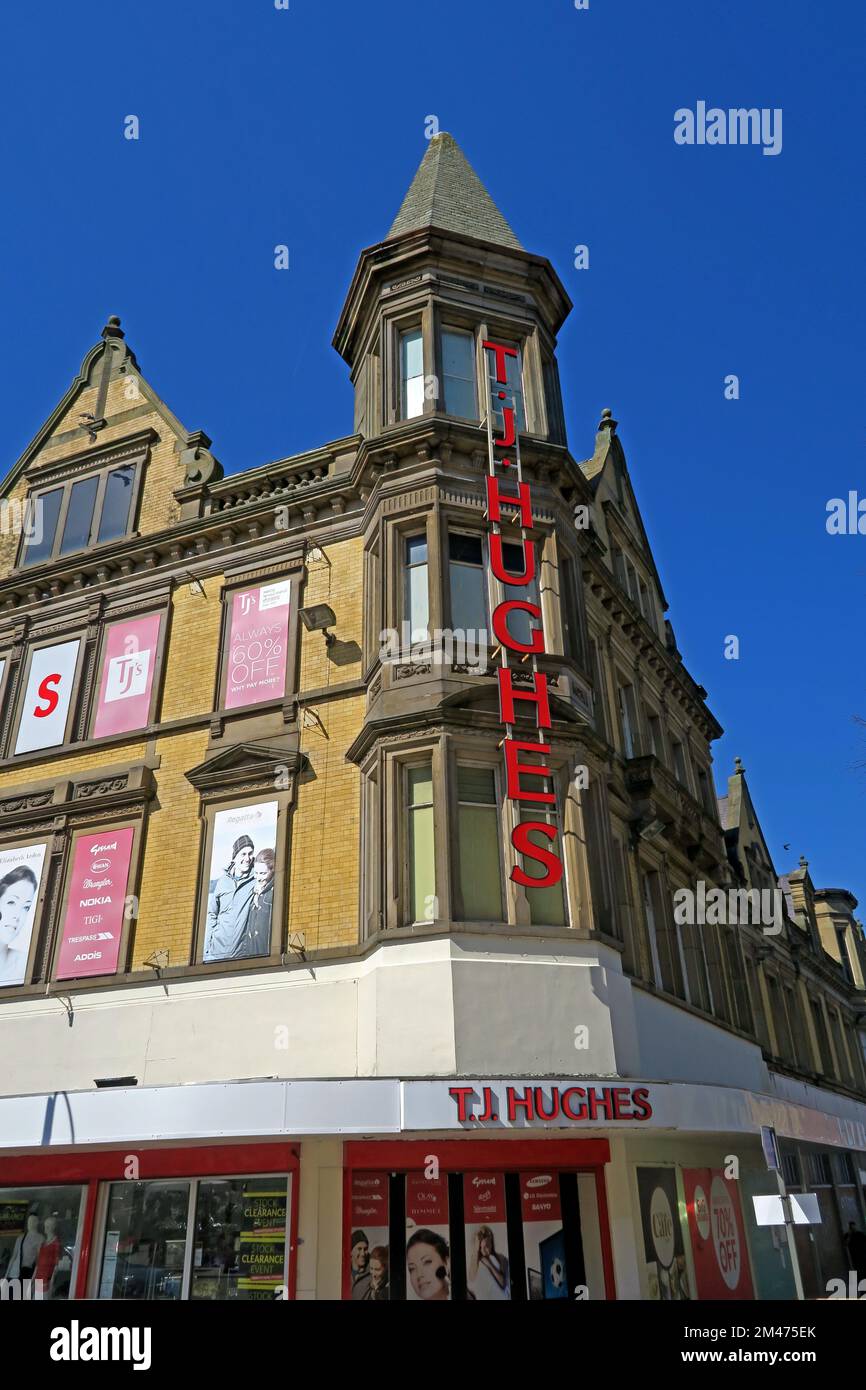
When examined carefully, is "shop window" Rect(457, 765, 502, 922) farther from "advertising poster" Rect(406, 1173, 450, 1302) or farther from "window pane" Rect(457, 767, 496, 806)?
"advertising poster" Rect(406, 1173, 450, 1302)

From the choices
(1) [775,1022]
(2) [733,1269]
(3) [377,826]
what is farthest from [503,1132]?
(1) [775,1022]

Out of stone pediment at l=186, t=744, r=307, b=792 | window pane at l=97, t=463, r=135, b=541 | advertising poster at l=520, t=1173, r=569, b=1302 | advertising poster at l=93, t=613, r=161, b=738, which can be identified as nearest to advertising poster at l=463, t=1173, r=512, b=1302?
advertising poster at l=520, t=1173, r=569, b=1302

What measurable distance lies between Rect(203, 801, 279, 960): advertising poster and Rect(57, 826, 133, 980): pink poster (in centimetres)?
176

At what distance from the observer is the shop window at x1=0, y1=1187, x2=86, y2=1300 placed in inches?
515

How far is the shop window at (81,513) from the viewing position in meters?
20.2

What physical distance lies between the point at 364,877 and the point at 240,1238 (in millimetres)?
4868

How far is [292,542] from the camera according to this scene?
698 inches

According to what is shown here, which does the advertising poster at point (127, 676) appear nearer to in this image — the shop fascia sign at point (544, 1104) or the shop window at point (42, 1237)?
the shop window at point (42, 1237)

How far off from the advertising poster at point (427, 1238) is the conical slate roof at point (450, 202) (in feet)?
51.9

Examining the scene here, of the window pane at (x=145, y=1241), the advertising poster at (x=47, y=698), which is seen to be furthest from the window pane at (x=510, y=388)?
the window pane at (x=145, y=1241)

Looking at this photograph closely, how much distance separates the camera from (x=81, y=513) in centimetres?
2073

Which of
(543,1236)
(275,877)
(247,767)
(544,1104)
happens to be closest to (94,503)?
(247,767)
